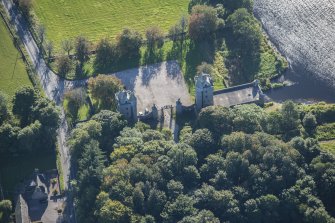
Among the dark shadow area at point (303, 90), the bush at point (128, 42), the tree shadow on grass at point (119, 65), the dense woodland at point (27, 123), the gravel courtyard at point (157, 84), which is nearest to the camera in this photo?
the dense woodland at point (27, 123)

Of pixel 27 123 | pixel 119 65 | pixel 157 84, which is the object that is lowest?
pixel 27 123

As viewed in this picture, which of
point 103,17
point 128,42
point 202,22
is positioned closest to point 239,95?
point 202,22

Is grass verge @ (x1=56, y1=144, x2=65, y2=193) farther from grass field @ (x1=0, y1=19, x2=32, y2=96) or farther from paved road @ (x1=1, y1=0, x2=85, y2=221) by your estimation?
grass field @ (x1=0, y1=19, x2=32, y2=96)

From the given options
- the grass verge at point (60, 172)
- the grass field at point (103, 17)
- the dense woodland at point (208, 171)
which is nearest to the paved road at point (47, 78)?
the grass verge at point (60, 172)

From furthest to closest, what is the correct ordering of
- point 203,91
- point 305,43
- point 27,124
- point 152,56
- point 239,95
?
1. point 305,43
2. point 152,56
3. point 239,95
4. point 27,124
5. point 203,91

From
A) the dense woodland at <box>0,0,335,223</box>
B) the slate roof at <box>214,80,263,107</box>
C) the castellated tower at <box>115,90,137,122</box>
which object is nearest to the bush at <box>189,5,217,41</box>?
the slate roof at <box>214,80,263,107</box>

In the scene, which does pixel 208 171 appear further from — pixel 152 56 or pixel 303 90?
pixel 152 56

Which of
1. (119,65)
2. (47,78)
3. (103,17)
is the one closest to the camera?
(47,78)

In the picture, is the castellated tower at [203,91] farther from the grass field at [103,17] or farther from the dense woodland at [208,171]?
the grass field at [103,17]
